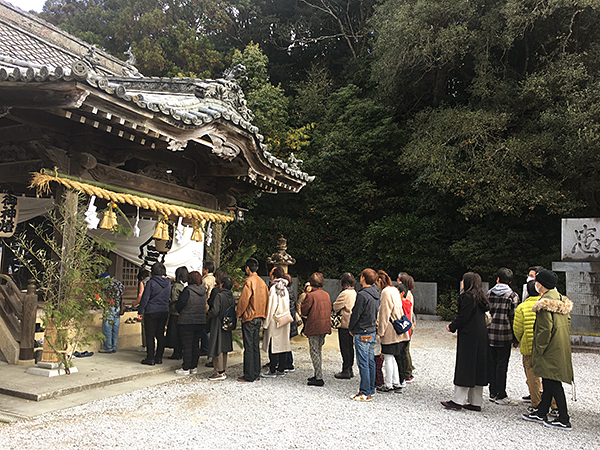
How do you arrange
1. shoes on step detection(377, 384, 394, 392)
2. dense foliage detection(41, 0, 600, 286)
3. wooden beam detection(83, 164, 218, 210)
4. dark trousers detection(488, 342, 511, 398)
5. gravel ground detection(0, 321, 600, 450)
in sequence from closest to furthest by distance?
1. gravel ground detection(0, 321, 600, 450)
2. dark trousers detection(488, 342, 511, 398)
3. shoes on step detection(377, 384, 394, 392)
4. wooden beam detection(83, 164, 218, 210)
5. dense foliage detection(41, 0, 600, 286)

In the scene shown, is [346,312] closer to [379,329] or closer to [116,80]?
[379,329]

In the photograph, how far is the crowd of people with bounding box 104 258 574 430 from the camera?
4949 millimetres

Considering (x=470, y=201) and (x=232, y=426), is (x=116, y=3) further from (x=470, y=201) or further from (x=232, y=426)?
(x=232, y=426)

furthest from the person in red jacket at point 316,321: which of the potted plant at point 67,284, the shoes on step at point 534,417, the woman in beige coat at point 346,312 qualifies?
the potted plant at point 67,284

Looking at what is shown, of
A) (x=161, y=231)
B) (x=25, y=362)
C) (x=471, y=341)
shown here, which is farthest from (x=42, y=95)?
(x=471, y=341)

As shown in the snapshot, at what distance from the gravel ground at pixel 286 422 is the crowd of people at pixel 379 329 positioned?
0.95 feet

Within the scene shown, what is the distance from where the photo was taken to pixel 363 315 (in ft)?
18.6

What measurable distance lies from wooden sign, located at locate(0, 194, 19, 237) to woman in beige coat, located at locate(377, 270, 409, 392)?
5907 mm

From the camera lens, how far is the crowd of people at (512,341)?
484 cm

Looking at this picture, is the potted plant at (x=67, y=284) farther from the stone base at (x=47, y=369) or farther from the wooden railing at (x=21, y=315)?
the wooden railing at (x=21, y=315)

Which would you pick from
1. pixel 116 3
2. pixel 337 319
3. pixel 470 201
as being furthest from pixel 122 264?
pixel 116 3

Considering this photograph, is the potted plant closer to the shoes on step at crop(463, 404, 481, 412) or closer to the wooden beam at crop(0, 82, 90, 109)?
the wooden beam at crop(0, 82, 90, 109)

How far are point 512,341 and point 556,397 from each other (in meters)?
1.11

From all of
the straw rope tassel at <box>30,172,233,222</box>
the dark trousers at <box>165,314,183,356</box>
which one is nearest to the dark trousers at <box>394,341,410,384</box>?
the dark trousers at <box>165,314,183,356</box>
